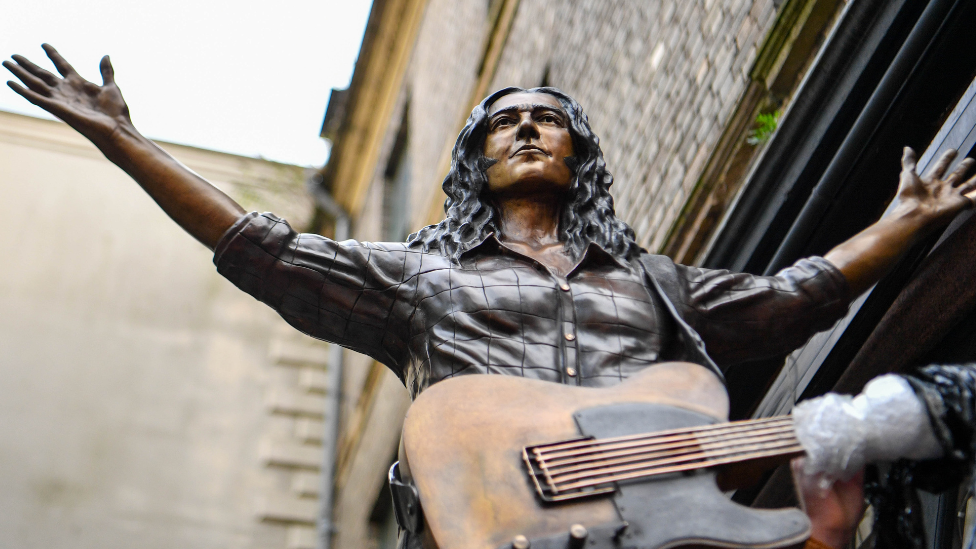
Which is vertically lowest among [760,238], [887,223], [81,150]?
[81,150]

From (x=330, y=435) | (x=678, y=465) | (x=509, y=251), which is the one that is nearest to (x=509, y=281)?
(x=509, y=251)

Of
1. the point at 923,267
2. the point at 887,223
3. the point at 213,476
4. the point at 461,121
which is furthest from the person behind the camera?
the point at 213,476

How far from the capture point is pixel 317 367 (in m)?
17.0

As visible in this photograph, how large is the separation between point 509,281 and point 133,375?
12.5 meters

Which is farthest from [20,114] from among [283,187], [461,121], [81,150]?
[461,121]

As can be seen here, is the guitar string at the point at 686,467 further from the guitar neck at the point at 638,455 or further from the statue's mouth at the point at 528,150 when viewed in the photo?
the statue's mouth at the point at 528,150

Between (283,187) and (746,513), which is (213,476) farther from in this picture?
(746,513)

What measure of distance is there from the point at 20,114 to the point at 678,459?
15.8 metres

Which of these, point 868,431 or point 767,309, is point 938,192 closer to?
point 767,309

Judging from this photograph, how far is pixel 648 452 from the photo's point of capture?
3.39 meters

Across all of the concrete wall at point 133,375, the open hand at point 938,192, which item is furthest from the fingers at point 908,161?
the concrete wall at point 133,375

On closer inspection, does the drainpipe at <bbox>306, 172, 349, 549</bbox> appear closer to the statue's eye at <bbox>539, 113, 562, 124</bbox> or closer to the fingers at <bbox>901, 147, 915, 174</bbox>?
the statue's eye at <bbox>539, 113, 562, 124</bbox>

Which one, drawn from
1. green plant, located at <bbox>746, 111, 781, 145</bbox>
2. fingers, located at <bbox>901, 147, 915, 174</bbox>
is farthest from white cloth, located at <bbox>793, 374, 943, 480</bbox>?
green plant, located at <bbox>746, 111, 781, 145</bbox>

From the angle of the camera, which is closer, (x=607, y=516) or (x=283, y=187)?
(x=607, y=516)
